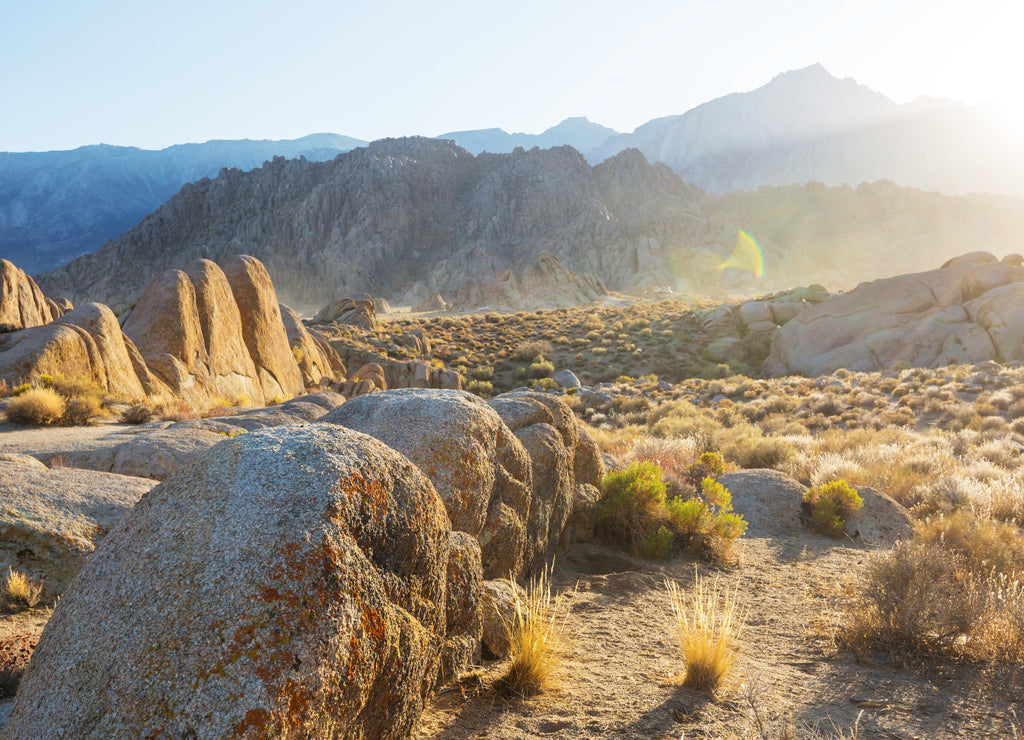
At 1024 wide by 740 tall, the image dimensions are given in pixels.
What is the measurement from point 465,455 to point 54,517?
3.71 m

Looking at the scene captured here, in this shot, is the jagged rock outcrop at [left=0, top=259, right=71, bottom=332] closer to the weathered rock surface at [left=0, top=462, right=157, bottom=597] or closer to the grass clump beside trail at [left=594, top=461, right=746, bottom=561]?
the weathered rock surface at [left=0, top=462, right=157, bottom=597]

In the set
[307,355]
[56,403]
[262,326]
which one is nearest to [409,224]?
[307,355]

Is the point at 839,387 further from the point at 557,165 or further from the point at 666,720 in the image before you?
the point at 557,165

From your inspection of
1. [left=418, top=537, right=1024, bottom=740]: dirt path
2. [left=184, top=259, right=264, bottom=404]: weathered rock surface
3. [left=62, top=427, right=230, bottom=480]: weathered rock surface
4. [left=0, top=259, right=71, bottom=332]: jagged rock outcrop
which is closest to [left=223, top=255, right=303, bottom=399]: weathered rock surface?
[left=184, top=259, right=264, bottom=404]: weathered rock surface

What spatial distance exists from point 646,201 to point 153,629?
12326 centimetres

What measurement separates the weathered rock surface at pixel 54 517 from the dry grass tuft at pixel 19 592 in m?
0.17

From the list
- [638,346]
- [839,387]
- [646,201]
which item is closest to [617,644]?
[839,387]

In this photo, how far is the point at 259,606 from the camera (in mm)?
2338

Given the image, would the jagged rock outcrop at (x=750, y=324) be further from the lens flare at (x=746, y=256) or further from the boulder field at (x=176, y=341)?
the lens flare at (x=746, y=256)

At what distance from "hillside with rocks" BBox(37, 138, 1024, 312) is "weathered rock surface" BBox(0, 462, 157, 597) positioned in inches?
3676

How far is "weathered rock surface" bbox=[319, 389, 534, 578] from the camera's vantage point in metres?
4.83

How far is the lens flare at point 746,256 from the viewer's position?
103 metres

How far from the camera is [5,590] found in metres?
4.56

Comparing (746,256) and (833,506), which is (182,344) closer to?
(833,506)
